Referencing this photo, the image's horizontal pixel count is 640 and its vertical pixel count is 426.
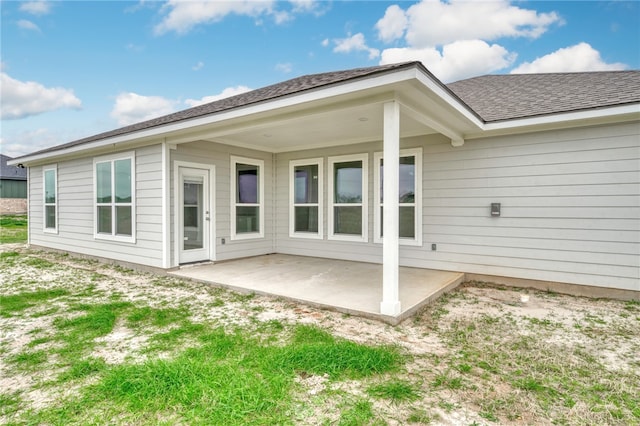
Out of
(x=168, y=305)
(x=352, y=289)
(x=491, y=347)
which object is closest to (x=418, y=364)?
(x=491, y=347)

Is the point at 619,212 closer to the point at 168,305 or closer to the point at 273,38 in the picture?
the point at 168,305

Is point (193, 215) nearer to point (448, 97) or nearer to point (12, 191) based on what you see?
point (448, 97)

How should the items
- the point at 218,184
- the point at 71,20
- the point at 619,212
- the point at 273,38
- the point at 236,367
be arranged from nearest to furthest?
the point at 236,367
the point at 619,212
the point at 218,184
the point at 71,20
the point at 273,38

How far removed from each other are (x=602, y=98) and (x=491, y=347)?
152 inches

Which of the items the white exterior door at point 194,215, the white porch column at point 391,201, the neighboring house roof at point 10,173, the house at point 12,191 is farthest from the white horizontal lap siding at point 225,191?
the neighboring house roof at point 10,173

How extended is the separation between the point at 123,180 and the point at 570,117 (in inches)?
298

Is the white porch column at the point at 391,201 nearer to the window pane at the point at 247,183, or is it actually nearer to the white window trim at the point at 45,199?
the window pane at the point at 247,183

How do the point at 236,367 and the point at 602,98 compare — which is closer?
the point at 236,367

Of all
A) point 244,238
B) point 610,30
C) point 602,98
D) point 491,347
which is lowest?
point 491,347

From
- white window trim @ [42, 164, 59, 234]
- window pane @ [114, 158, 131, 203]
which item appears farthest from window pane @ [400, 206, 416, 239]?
white window trim @ [42, 164, 59, 234]

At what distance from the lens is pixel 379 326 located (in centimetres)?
332

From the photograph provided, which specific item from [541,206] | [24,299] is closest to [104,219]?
[24,299]

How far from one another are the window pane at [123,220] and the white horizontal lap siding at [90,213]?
26cm

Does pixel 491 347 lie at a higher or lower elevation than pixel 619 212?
lower
